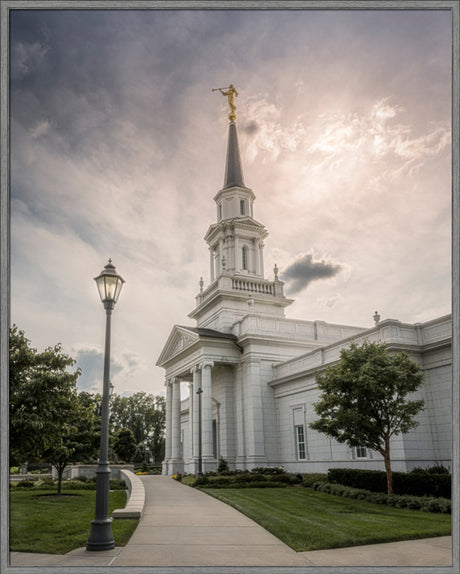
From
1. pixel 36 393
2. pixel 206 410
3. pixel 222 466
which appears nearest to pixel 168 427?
pixel 206 410

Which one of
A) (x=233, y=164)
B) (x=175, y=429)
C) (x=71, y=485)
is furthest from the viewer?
(x=233, y=164)

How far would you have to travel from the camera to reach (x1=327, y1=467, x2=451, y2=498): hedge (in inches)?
644

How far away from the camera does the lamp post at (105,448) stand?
9047 millimetres

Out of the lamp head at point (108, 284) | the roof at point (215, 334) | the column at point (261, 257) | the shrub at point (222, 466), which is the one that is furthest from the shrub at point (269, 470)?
the lamp head at point (108, 284)

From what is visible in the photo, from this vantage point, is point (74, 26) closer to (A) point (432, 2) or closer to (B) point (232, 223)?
(A) point (432, 2)

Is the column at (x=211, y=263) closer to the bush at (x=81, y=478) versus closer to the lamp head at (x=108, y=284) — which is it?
the bush at (x=81, y=478)

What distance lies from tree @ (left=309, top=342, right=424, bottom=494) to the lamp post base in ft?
36.5

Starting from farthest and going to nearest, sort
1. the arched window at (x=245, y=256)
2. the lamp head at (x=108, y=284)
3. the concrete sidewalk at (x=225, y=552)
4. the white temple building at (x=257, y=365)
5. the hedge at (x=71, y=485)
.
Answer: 1. the arched window at (x=245, y=256)
2. the hedge at (x=71, y=485)
3. the white temple building at (x=257, y=365)
4. the lamp head at (x=108, y=284)
5. the concrete sidewalk at (x=225, y=552)

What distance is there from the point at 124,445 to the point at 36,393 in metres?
40.3

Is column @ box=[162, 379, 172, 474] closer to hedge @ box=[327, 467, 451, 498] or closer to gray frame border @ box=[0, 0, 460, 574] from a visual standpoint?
hedge @ box=[327, 467, 451, 498]

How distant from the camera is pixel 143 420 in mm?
75438

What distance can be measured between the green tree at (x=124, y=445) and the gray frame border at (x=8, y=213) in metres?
45.7

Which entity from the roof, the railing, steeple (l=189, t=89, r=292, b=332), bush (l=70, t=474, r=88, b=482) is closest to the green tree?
bush (l=70, t=474, r=88, b=482)

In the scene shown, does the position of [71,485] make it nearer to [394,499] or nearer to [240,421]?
[240,421]
